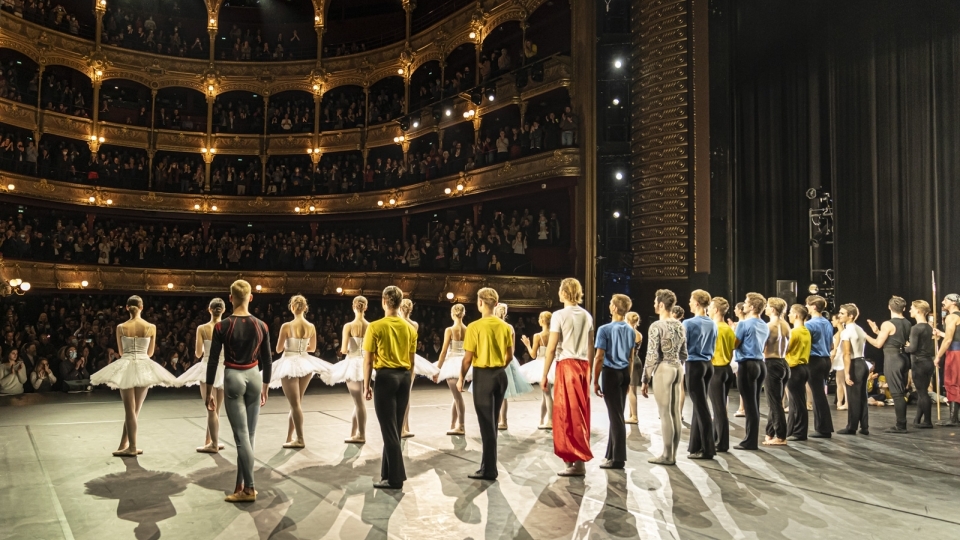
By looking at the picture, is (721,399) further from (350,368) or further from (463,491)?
(350,368)

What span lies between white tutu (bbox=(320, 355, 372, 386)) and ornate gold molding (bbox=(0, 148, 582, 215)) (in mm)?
11800

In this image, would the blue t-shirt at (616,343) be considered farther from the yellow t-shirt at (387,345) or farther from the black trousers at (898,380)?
the black trousers at (898,380)

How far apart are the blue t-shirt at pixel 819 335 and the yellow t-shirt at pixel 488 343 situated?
506 centimetres

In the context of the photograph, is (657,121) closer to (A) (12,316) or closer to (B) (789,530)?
(B) (789,530)

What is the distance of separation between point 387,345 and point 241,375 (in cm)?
137

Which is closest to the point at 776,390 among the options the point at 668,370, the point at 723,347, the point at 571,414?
the point at 723,347

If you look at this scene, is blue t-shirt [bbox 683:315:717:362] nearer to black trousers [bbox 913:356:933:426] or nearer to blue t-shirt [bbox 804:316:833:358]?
blue t-shirt [bbox 804:316:833:358]

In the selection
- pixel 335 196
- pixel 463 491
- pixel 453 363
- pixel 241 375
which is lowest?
pixel 463 491

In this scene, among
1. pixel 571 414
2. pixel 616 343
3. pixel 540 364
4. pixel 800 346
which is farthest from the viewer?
pixel 540 364

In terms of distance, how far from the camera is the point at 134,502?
627 cm

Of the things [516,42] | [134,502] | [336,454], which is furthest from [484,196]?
[134,502]

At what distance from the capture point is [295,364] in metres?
8.79

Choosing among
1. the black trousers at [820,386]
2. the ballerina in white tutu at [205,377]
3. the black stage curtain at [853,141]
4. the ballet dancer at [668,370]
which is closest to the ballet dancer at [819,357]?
the black trousers at [820,386]

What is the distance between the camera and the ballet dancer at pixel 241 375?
20.3 ft
